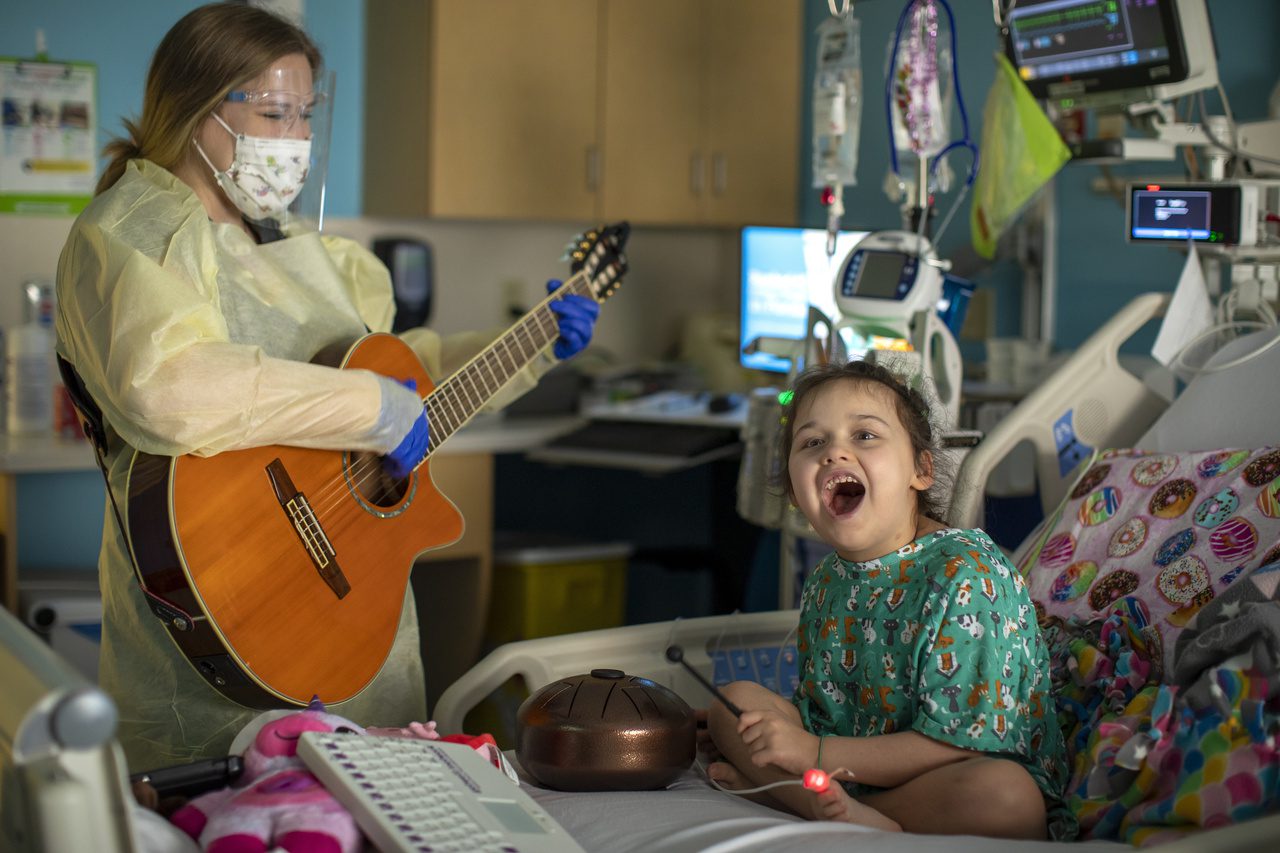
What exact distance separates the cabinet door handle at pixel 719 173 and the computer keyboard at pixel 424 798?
9.54ft

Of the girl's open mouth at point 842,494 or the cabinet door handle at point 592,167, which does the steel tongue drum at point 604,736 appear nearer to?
the girl's open mouth at point 842,494

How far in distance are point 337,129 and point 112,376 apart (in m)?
2.23

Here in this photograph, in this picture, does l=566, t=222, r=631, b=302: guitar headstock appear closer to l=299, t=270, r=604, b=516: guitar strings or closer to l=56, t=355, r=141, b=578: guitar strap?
l=299, t=270, r=604, b=516: guitar strings

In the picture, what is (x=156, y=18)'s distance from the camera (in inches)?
136

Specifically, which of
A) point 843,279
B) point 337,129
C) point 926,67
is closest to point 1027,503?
point 843,279

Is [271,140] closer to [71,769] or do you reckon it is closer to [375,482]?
[375,482]

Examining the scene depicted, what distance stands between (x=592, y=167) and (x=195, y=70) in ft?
6.61

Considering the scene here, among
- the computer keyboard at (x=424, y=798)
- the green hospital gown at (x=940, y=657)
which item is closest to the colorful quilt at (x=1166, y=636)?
the green hospital gown at (x=940, y=657)

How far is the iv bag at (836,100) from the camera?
255 centimetres

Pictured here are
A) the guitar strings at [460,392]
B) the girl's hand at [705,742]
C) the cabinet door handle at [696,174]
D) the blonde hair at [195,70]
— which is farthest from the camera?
the cabinet door handle at [696,174]

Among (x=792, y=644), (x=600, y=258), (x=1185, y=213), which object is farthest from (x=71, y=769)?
(x=1185, y=213)

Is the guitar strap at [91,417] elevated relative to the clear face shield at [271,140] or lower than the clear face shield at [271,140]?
lower

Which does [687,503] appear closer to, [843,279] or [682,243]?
[682,243]

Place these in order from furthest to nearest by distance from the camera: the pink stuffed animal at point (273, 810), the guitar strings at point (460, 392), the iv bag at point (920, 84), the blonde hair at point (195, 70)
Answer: the iv bag at point (920, 84), the guitar strings at point (460, 392), the blonde hair at point (195, 70), the pink stuffed animal at point (273, 810)
